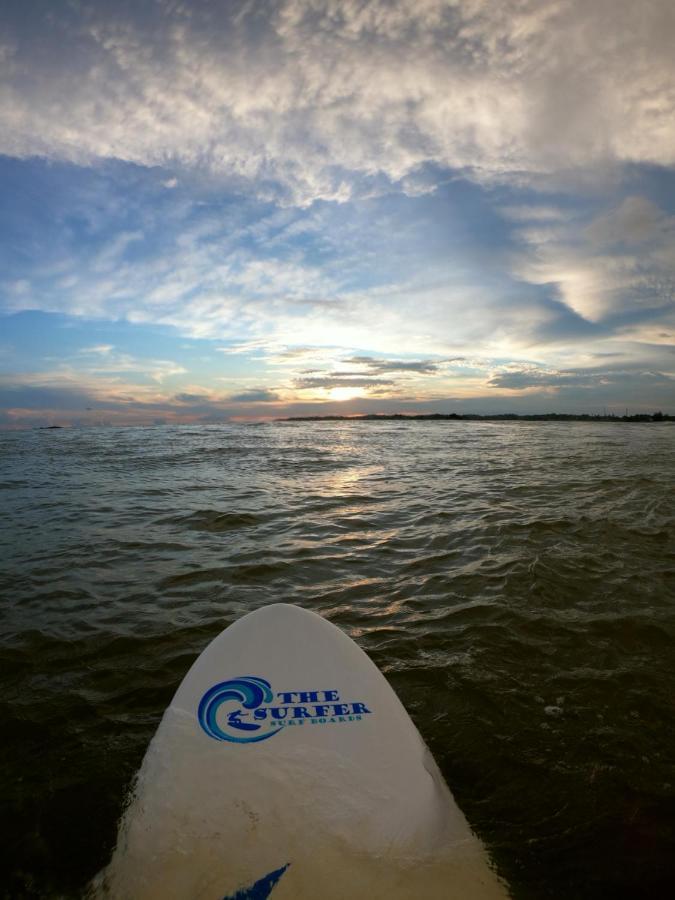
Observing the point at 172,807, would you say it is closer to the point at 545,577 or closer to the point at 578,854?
the point at 578,854

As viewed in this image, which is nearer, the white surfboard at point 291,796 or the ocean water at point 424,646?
the white surfboard at point 291,796

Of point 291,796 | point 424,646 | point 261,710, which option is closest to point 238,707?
point 261,710

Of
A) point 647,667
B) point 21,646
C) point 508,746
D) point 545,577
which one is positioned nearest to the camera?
point 508,746

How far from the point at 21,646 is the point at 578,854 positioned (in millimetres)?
4346

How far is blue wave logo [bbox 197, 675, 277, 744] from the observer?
2.54m

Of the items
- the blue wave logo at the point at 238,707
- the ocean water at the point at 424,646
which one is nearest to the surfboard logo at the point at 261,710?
the blue wave logo at the point at 238,707

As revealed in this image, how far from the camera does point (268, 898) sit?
178 cm

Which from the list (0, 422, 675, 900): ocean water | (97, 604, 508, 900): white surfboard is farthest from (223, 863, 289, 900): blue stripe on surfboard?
(0, 422, 675, 900): ocean water

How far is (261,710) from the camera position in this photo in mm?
2668

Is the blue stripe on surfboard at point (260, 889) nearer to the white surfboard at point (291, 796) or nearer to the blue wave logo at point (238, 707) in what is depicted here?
the white surfboard at point (291, 796)

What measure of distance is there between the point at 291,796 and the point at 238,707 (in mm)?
638

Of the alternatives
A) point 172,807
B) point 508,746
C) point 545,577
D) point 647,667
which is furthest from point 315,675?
point 545,577

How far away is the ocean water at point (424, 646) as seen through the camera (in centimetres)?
226

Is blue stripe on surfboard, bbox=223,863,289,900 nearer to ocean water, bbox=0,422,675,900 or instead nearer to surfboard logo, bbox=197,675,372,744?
surfboard logo, bbox=197,675,372,744
